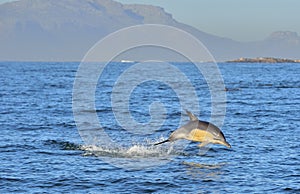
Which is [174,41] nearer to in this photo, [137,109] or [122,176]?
[122,176]

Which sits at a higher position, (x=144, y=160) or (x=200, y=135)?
(x=200, y=135)

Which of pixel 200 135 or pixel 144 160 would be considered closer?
pixel 200 135

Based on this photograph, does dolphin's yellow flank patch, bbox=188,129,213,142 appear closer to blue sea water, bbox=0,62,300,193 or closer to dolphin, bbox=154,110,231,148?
dolphin, bbox=154,110,231,148

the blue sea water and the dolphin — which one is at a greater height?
the dolphin

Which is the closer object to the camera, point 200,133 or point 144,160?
point 200,133

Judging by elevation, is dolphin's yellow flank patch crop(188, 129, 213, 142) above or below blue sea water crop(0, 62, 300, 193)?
above

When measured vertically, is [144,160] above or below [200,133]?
below

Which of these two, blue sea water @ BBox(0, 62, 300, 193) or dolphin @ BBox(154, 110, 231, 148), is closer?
blue sea water @ BBox(0, 62, 300, 193)

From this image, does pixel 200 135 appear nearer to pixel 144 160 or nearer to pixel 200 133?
pixel 200 133

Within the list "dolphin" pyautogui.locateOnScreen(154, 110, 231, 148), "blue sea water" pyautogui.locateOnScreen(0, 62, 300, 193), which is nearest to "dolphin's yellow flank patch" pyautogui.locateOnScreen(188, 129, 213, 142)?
"dolphin" pyautogui.locateOnScreen(154, 110, 231, 148)

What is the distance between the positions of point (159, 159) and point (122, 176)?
3.77 m

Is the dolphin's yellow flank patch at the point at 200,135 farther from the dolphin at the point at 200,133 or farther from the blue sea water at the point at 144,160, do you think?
the blue sea water at the point at 144,160

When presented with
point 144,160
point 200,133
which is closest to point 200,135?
point 200,133

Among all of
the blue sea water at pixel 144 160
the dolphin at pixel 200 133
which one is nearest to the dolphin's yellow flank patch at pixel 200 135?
the dolphin at pixel 200 133
